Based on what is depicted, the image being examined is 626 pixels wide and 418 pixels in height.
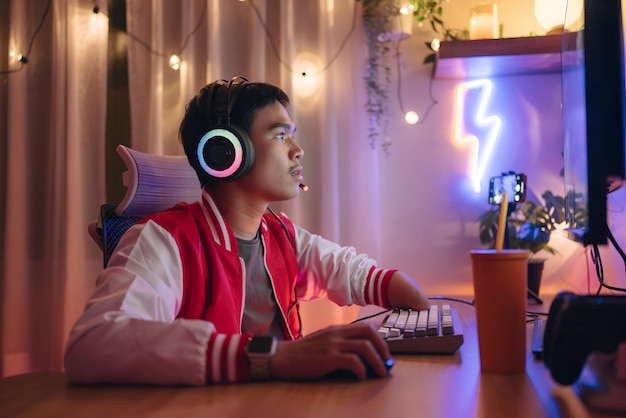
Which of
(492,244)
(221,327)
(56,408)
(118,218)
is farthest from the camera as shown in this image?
(492,244)

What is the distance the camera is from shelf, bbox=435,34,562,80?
1946 millimetres

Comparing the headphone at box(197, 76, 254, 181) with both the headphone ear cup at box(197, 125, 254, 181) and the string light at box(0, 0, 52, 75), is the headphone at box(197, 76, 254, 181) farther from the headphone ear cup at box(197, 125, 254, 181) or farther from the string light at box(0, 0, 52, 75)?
the string light at box(0, 0, 52, 75)

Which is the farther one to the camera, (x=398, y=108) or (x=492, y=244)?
(x=398, y=108)

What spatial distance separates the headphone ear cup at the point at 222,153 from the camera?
3.92 ft

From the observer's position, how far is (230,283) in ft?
3.94

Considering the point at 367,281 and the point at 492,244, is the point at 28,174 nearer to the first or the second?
the point at 367,281

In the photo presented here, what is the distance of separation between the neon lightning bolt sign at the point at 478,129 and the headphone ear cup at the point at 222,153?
1.29 meters

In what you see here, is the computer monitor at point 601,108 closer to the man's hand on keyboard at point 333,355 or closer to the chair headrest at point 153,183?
the man's hand on keyboard at point 333,355

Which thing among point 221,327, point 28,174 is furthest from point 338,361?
point 28,174

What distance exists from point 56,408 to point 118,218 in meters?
0.79

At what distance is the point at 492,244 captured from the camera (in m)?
2.11

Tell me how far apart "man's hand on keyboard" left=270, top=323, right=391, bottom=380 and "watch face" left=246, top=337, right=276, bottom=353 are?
0.5 inches

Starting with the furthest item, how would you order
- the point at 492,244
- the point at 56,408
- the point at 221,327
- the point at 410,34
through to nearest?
the point at 410,34
the point at 492,244
the point at 221,327
the point at 56,408

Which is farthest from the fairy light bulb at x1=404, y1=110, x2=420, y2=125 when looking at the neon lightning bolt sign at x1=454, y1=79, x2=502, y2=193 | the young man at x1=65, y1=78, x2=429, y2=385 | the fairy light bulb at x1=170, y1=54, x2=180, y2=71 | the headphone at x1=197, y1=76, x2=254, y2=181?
the headphone at x1=197, y1=76, x2=254, y2=181
